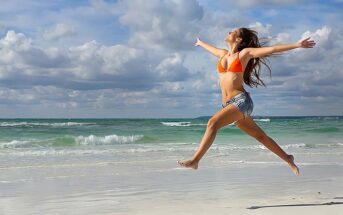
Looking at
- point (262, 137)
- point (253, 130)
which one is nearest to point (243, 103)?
point (253, 130)

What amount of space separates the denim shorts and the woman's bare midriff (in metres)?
0.05

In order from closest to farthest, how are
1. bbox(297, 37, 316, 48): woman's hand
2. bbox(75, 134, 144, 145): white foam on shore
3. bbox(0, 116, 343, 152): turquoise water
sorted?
1. bbox(297, 37, 316, 48): woman's hand
2. bbox(0, 116, 343, 152): turquoise water
3. bbox(75, 134, 144, 145): white foam on shore

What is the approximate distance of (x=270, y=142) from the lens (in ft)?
20.7

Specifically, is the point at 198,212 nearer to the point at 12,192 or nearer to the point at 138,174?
the point at 12,192

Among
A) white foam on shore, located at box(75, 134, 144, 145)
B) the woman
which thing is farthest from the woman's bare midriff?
white foam on shore, located at box(75, 134, 144, 145)

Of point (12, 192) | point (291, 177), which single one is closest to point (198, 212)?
point (12, 192)

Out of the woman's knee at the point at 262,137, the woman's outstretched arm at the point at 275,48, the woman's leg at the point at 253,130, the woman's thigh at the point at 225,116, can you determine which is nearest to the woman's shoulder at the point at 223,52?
the woman's outstretched arm at the point at 275,48

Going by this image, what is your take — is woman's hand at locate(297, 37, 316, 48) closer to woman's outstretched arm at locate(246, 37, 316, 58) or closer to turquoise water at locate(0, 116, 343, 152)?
woman's outstretched arm at locate(246, 37, 316, 58)

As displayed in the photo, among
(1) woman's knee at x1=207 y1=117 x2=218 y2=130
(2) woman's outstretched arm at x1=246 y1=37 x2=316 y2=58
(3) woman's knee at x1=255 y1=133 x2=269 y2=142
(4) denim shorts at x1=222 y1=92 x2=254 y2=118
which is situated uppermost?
(2) woman's outstretched arm at x1=246 y1=37 x2=316 y2=58

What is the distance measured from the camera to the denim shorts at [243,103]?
5824mm

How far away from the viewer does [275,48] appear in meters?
5.62

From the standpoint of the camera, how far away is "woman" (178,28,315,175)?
5.82 m

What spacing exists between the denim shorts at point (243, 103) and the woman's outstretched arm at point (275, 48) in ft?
1.55

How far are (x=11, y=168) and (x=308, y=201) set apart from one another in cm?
772
